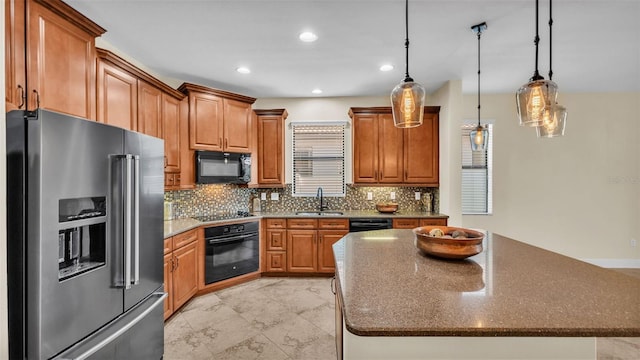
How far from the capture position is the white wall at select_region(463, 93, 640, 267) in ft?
14.0

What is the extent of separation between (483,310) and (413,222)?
9.38 feet

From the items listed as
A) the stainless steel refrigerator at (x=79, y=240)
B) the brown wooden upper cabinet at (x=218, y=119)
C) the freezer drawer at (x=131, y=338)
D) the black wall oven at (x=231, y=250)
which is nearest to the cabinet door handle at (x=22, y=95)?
the stainless steel refrigerator at (x=79, y=240)

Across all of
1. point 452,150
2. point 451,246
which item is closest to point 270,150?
point 452,150

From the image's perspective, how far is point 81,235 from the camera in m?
1.51

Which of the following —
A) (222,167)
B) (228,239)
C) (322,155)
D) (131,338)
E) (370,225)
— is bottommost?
(131,338)

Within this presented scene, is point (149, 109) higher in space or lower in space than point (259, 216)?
higher

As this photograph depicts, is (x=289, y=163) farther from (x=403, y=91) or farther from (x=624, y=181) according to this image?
(x=624, y=181)

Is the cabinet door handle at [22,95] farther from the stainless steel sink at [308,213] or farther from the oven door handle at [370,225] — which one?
the oven door handle at [370,225]

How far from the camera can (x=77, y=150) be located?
141 centimetres

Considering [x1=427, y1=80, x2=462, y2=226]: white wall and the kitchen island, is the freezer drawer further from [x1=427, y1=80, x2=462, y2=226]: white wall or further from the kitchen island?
[x1=427, y1=80, x2=462, y2=226]: white wall

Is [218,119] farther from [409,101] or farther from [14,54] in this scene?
[409,101]

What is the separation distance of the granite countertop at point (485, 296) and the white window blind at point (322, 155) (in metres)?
2.70

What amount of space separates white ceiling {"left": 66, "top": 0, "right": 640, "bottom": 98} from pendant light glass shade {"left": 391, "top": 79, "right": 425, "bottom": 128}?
86 centimetres

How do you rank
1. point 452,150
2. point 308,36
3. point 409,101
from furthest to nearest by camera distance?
point 452,150
point 308,36
point 409,101
